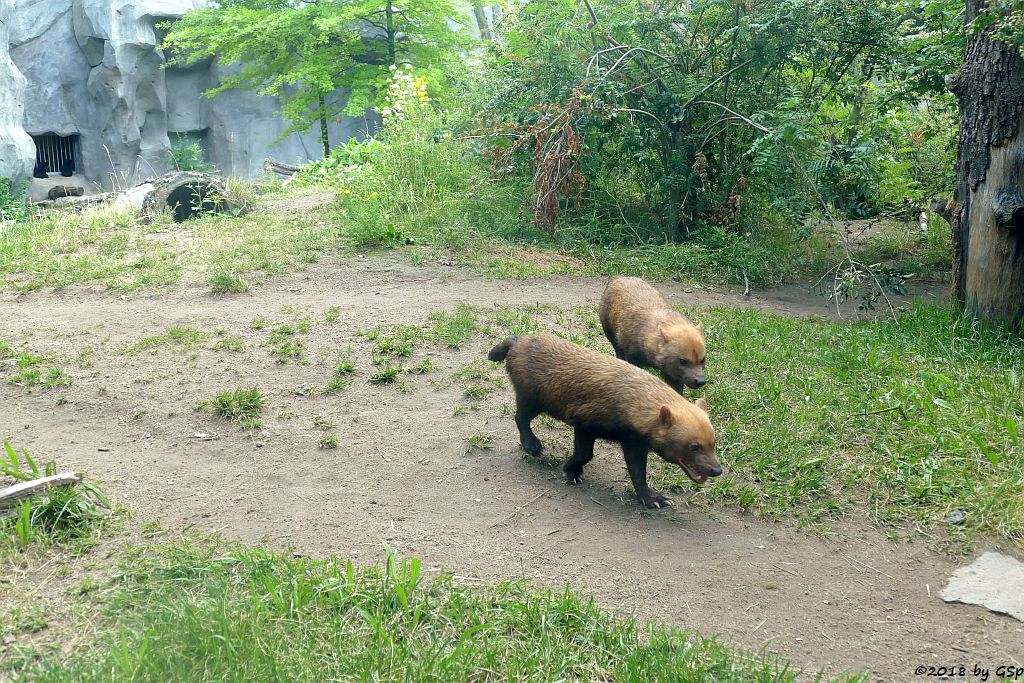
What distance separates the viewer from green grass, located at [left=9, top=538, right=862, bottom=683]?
3135 millimetres

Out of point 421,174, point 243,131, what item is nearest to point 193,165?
point 243,131

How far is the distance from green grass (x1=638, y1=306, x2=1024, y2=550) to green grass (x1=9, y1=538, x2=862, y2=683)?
5.46 feet

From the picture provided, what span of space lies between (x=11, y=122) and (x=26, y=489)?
710 inches

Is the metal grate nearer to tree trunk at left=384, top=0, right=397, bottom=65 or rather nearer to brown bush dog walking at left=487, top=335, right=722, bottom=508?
tree trunk at left=384, top=0, right=397, bottom=65

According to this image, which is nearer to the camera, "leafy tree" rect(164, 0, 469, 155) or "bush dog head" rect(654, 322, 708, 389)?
"bush dog head" rect(654, 322, 708, 389)

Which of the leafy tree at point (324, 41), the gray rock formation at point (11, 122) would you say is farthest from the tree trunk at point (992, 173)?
the gray rock formation at point (11, 122)

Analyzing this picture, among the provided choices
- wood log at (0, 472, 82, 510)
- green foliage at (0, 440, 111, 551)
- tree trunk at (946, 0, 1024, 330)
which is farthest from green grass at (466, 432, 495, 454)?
tree trunk at (946, 0, 1024, 330)

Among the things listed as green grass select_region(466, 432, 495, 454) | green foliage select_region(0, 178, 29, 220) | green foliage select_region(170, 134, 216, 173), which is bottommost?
green grass select_region(466, 432, 495, 454)

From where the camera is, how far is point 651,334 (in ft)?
20.0

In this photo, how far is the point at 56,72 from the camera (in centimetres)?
2561

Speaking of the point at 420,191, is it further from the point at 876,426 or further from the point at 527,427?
the point at 876,426

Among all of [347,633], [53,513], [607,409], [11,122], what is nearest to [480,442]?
[607,409]

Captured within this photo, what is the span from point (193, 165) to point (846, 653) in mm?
25474

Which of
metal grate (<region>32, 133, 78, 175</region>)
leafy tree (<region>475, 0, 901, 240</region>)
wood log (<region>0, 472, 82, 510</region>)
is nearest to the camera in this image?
wood log (<region>0, 472, 82, 510</region>)
